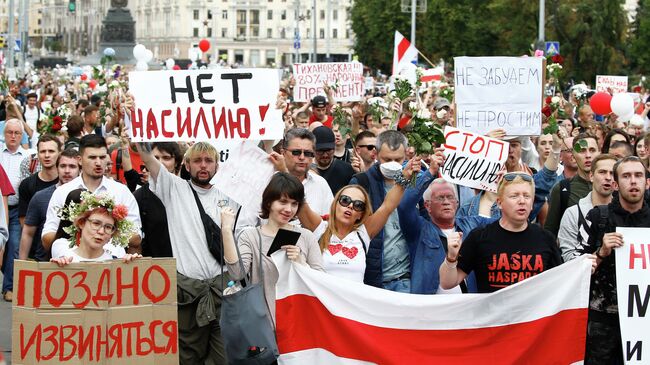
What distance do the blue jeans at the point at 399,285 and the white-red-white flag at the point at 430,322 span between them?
513mm

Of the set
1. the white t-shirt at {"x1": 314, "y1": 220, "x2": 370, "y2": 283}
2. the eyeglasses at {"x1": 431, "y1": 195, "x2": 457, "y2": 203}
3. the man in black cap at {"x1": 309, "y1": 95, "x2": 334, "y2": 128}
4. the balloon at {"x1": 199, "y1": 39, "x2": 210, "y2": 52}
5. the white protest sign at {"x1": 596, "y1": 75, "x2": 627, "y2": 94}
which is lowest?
the white t-shirt at {"x1": 314, "y1": 220, "x2": 370, "y2": 283}

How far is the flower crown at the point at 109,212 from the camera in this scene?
7.62 m

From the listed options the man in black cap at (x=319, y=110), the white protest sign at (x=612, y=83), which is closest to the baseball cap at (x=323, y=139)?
the man in black cap at (x=319, y=110)

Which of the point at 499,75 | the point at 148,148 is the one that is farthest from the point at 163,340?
the point at 499,75

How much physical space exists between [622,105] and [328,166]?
21.4ft

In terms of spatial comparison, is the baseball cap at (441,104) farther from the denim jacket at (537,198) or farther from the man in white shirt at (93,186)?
the man in white shirt at (93,186)

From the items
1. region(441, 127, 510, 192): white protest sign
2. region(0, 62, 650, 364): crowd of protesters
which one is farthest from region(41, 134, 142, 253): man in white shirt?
region(441, 127, 510, 192): white protest sign

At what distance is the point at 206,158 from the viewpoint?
8297 millimetres

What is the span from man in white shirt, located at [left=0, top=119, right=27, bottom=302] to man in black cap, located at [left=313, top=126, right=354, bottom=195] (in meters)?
3.04

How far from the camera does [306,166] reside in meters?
8.90

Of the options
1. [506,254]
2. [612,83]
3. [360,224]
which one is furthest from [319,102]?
[506,254]

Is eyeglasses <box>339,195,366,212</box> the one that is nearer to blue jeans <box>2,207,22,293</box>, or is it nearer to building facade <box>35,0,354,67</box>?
blue jeans <box>2,207,22,293</box>

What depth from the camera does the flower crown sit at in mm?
7621

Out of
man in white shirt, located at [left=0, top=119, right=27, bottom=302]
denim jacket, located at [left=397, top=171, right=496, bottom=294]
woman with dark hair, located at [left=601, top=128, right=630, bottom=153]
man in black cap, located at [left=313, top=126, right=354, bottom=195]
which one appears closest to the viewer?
denim jacket, located at [left=397, top=171, right=496, bottom=294]
